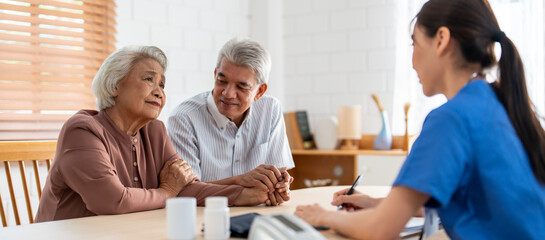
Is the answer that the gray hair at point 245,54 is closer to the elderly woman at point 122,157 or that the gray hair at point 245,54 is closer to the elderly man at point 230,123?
the elderly man at point 230,123

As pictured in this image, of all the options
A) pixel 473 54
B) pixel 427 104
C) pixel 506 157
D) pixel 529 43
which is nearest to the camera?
pixel 506 157

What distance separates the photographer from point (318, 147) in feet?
13.1

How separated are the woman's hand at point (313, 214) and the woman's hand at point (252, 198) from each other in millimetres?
397

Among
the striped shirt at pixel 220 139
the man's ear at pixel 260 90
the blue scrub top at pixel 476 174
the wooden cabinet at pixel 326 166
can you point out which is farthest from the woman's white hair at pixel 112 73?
the wooden cabinet at pixel 326 166

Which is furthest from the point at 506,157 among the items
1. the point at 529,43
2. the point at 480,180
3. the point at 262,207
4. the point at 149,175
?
the point at 529,43

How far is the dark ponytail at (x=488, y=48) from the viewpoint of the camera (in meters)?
1.20

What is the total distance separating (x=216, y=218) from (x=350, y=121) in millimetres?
2670

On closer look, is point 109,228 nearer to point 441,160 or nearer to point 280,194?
point 280,194

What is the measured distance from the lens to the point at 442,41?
1258mm

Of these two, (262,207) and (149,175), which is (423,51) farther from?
(149,175)

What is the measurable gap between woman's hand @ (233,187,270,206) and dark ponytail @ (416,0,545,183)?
2.66 feet

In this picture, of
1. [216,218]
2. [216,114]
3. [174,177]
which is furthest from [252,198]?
[216,114]

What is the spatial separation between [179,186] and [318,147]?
2.22m

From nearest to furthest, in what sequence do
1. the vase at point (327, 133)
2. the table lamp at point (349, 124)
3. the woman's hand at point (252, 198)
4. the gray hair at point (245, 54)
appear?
the woman's hand at point (252, 198), the gray hair at point (245, 54), the table lamp at point (349, 124), the vase at point (327, 133)
